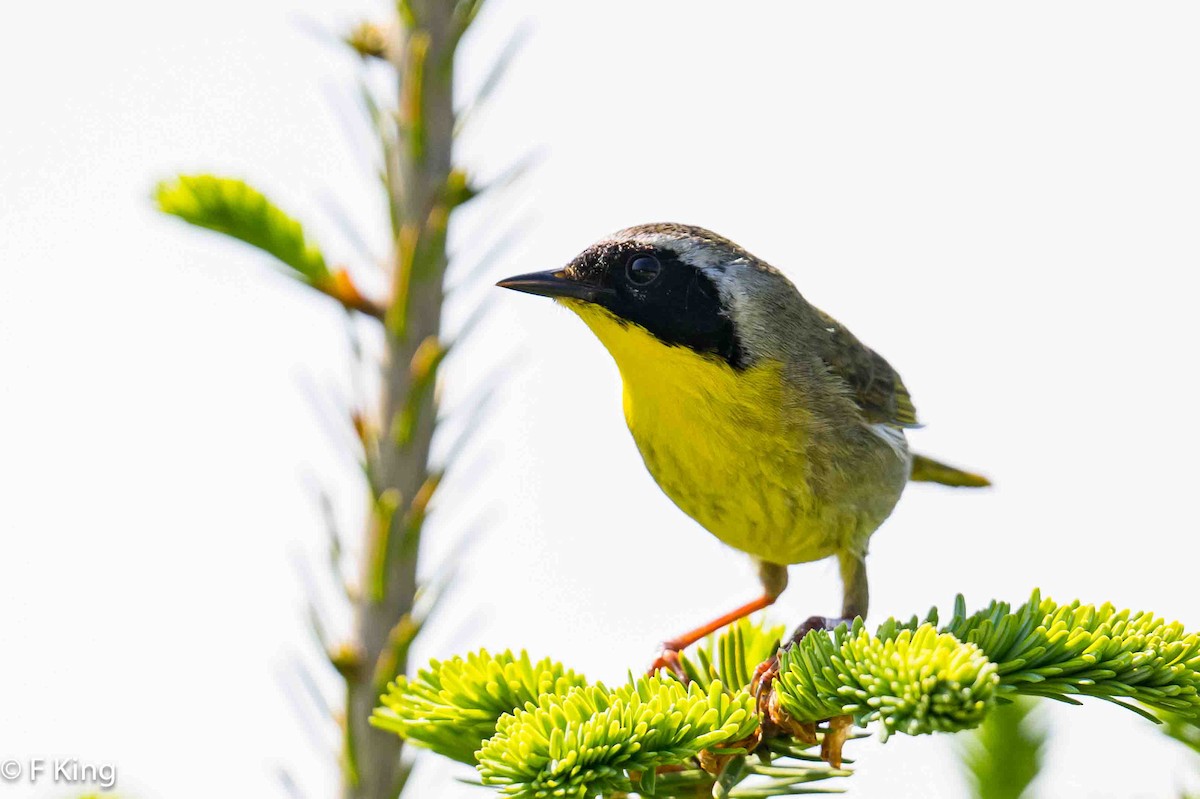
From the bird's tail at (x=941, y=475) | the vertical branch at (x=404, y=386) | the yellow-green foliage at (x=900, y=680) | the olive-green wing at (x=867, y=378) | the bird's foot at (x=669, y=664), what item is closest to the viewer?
the yellow-green foliage at (x=900, y=680)

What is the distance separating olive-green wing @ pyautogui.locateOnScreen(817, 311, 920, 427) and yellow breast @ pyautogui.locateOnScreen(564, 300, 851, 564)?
57 cm

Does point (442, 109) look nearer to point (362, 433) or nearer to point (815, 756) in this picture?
point (362, 433)

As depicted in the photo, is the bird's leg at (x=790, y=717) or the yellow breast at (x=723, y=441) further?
the yellow breast at (x=723, y=441)

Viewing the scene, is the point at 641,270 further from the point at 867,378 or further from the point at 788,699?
the point at 788,699

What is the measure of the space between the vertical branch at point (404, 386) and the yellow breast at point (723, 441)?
44.4 inches

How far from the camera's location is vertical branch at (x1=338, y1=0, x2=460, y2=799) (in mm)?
3113

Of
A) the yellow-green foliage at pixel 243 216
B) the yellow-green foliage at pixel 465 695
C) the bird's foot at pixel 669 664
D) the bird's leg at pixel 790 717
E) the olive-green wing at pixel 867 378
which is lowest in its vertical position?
the bird's foot at pixel 669 664

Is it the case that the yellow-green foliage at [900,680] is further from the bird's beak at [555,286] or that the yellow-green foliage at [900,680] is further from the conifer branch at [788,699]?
the bird's beak at [555,286]

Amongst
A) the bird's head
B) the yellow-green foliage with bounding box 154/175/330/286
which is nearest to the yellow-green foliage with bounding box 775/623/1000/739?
the yellow-green foliage with bounding box 154/175/330/286

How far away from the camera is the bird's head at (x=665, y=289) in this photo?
14.3ft

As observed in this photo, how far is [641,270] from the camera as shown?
14.3ft

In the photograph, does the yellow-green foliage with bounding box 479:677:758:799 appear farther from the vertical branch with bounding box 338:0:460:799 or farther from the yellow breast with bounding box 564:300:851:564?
the yellow breast with bounding box 564:300:851:564

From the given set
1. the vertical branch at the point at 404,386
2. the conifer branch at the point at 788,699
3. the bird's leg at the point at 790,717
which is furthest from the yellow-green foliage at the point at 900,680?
the vertical branch at the point at 404,386

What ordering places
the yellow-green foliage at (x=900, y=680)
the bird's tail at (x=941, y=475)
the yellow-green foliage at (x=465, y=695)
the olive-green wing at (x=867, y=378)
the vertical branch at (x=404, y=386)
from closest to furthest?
the yellow-green foliage at (x=900, y=680) < the yellow-green foliage at (x=465, y=695) < the vertical branch at (x=404, y=386) < the olive-green wing at (x=867, y=378) < the bird's tail at (x=941, y=475)
